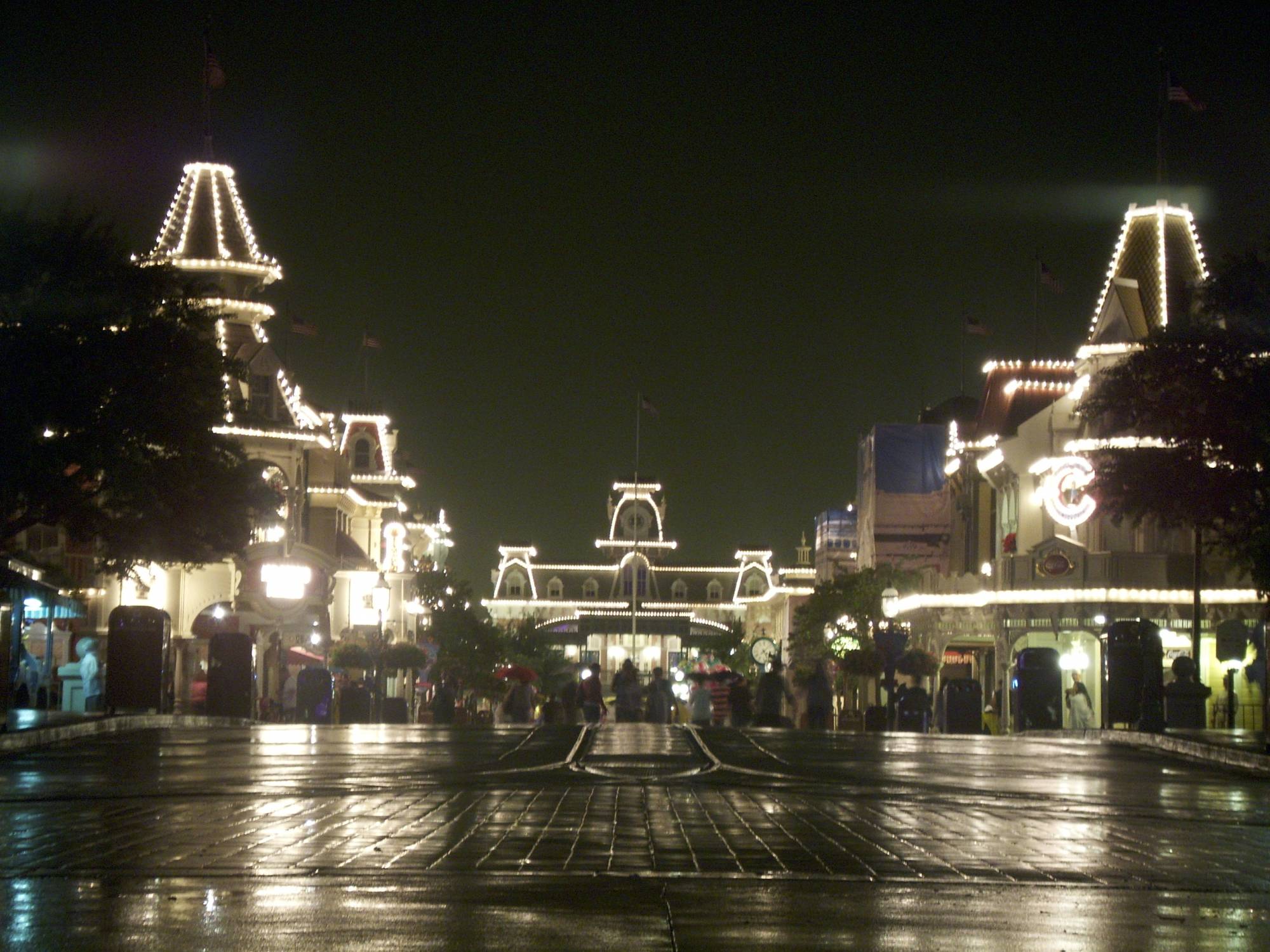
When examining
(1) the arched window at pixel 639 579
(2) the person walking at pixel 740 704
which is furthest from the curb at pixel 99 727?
(1) the arched window at pixel 639 579

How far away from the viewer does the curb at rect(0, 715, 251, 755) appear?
22.8 m

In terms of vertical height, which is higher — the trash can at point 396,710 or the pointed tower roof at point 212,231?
the pointed tower roof at point 212,231

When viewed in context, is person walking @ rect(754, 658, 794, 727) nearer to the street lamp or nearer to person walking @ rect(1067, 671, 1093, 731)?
person walking @ rect(1067, 671, 1093, 731)

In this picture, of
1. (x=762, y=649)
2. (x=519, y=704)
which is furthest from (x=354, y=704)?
(x=762, y=649)

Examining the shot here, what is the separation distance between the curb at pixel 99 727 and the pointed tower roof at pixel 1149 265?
1041 inches

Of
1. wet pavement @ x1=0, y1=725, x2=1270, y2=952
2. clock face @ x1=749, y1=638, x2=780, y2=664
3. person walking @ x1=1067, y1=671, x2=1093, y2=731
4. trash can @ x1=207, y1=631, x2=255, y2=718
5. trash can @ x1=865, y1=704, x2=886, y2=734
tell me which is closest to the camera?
wet pavement @ x1=0, y1=725, x2=1270, y2=952

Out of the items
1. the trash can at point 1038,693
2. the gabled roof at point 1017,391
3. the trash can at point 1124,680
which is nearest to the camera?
the trash can at point 1124,680

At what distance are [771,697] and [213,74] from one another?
2598cm

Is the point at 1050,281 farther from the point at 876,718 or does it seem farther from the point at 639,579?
the point at 639,579

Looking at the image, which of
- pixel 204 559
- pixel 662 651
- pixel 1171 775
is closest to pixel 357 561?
pixel 204 559

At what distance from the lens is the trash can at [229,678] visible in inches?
1359

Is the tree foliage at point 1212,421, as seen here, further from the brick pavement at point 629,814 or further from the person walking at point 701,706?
the person walking at point 701,706

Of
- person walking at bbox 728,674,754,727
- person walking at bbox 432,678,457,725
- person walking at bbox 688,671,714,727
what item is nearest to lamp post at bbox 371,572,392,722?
person walking at bbox 432,678,457,725

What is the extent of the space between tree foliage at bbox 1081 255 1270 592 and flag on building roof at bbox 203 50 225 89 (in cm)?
2724
